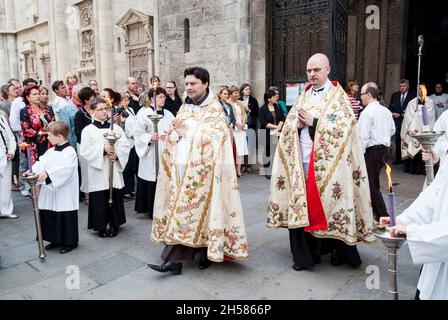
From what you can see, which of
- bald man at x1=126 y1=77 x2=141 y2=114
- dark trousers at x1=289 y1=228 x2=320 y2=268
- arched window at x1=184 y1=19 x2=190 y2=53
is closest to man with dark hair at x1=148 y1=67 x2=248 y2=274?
dark trousers at x1=289 y1=228 x2=320 y2=268

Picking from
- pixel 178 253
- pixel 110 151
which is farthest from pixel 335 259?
pixel 110 151

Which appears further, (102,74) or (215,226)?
(102,74)

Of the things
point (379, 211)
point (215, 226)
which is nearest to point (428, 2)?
point (379, 211)

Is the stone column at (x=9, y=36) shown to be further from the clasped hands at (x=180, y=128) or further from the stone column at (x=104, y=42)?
the clasped hands at (x=180, y=128)

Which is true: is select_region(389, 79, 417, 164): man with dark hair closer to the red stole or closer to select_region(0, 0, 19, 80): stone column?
the red stole

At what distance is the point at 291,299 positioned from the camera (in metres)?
3.05

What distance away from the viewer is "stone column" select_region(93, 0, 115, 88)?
39.7 ft

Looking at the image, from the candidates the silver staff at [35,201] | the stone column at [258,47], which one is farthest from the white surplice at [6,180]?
the stone column at [258,47]

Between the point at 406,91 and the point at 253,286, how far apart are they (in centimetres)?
674

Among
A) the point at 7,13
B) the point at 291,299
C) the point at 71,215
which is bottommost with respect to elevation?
the point at 291,299

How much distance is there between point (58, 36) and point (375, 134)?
13258mm

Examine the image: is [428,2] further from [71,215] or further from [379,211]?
[71,215]

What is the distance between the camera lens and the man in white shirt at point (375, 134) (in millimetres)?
4871

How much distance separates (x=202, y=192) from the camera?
342 cm
